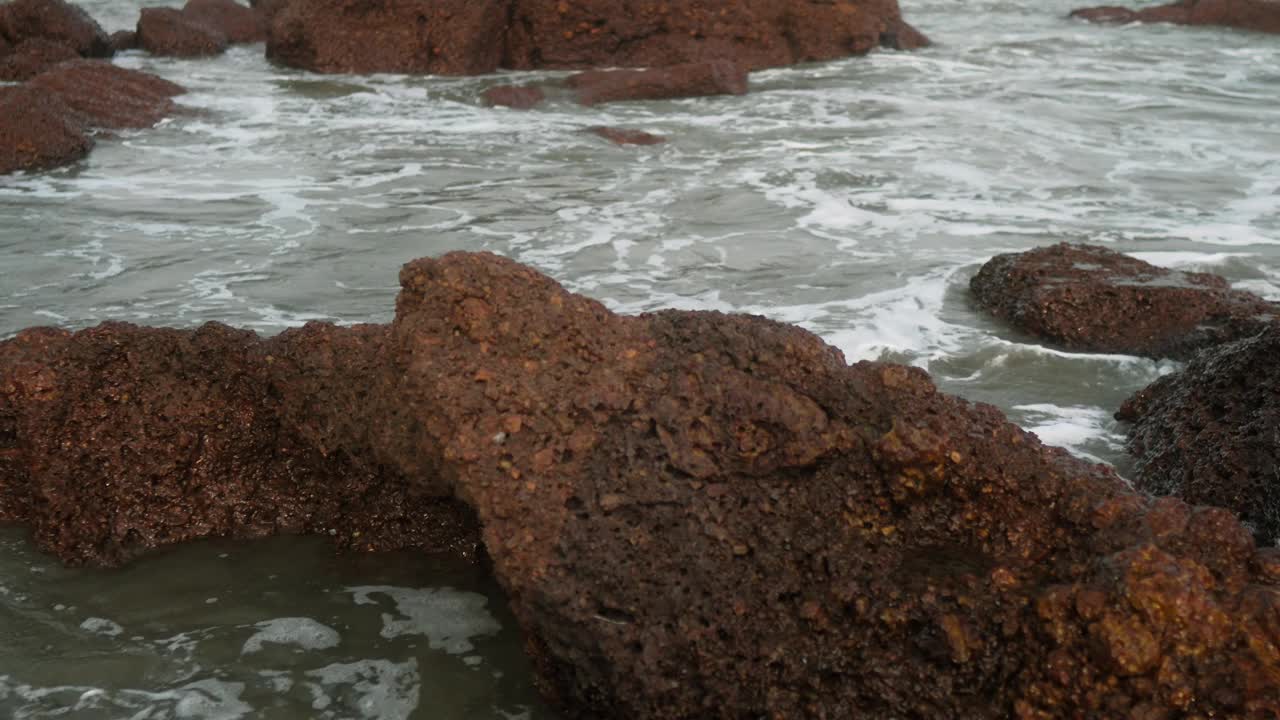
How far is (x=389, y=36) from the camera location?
1304 centimetres

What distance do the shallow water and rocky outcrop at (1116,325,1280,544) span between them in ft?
1.10

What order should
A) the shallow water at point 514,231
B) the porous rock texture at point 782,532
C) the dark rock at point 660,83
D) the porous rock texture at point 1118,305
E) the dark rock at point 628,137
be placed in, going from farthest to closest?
the dark rock at point 660,83
the dark rock at point 628,137
the porous rock texture at point 1118,305
the shallow water at point 514,231
the porous rock texture at point 782,532

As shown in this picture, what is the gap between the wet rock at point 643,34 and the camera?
43.0 feet

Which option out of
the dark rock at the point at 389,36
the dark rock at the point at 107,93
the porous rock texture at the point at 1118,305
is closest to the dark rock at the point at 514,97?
the dark rock at the point at 389,36

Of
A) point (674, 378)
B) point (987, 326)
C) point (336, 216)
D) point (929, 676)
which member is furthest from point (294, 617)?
point (336, 216)

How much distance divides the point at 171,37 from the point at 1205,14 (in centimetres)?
1519

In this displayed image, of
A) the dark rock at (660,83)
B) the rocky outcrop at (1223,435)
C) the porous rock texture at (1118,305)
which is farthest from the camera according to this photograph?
the dark rock at (660,83)

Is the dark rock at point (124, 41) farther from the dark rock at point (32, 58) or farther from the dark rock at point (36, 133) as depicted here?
the dark rock at point (36, 133)

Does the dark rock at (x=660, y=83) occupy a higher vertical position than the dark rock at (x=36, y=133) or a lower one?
higher

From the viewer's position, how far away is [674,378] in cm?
296

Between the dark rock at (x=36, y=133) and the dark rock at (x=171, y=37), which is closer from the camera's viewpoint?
the dark rock at (x=36, y=133)

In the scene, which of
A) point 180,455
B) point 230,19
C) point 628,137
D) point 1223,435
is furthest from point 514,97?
point 1223,435

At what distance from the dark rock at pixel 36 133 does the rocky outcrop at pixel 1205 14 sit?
51.8ft

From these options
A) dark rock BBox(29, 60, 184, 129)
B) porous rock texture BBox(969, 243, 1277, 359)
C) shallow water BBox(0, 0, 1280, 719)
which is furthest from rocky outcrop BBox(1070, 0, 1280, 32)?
dark rock BBox(29, 60, 184, 129)
